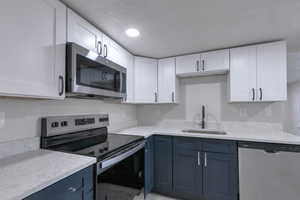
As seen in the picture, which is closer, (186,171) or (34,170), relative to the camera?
(34,170)

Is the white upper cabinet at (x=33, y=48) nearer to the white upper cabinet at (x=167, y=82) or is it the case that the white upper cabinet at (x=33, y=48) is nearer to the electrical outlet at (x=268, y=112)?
the white upper cabinet at (x=167, y=82)

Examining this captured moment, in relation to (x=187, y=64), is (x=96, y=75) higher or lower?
lower

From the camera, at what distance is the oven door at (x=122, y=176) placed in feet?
4.03

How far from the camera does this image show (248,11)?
1.49 meters

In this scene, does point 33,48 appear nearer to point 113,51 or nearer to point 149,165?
point 113,51

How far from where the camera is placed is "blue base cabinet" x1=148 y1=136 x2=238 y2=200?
198cm

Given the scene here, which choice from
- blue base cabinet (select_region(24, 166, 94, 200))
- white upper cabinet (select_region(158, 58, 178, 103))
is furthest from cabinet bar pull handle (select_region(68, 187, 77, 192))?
white upper cabinet (select_region(158, 58, 178, 103))

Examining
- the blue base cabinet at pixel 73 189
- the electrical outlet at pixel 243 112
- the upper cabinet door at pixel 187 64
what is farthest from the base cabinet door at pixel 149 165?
the electrical outlet at pixel 243 112

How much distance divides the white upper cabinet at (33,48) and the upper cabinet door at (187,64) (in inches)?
70.6

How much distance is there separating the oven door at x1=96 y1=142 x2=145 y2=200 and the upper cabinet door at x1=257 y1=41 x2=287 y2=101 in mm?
1760

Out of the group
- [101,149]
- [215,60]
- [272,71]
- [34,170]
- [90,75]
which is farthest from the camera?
[215,60]

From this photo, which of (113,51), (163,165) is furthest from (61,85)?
(163,165)

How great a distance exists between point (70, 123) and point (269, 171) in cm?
223

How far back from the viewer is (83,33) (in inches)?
59.7
